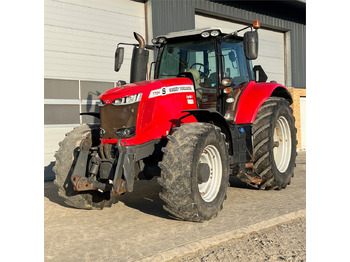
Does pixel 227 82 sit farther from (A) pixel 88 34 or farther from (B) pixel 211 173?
(A) pixel 88 34

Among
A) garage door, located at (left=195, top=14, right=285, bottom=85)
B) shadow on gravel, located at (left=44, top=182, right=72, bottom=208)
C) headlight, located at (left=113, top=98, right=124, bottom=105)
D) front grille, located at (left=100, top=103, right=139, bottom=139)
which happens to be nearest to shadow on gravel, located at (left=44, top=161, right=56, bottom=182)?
shadow on gravel, located at (left=44, top=182, right=72, bottom=208)

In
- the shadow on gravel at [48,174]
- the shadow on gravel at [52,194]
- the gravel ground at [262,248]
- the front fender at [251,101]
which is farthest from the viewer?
the shadow on gravel at [48,174]

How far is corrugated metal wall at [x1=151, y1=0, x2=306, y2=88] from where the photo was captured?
1059 centimetres

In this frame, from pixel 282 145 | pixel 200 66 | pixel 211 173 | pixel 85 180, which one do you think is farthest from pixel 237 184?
pixel 85 180

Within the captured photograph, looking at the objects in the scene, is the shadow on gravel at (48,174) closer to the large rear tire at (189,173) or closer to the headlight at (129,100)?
the headlight at (129,100)

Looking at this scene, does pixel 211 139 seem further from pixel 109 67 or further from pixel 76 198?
pixel 109 67

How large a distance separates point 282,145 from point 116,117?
3243 millimetres

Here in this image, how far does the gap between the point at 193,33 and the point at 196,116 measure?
118 cm

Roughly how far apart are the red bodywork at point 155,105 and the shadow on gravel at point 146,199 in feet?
3.30

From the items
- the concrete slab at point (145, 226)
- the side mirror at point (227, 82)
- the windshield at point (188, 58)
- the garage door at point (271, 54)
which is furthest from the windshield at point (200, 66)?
the garage door at point (271, 54)

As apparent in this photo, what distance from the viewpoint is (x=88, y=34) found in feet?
31.2

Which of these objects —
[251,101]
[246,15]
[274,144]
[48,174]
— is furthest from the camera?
[246,15]

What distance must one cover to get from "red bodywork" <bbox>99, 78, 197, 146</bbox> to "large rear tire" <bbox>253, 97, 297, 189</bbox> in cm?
140

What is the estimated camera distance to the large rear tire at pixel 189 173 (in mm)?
4527
